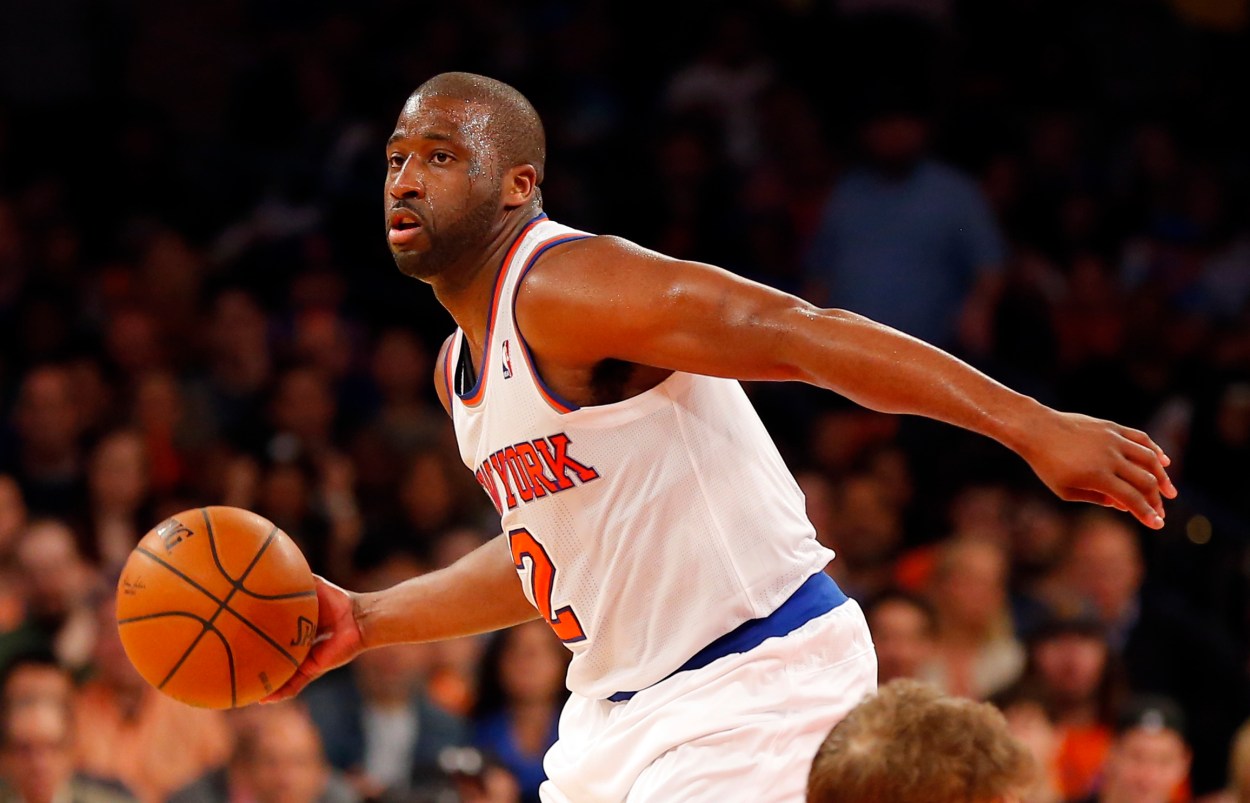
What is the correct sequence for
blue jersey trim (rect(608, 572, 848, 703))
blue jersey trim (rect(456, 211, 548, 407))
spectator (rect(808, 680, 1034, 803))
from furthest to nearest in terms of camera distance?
1. blue jersey trim (rect(456, 211, 548, 407))
2. blue jersey trim (rect(608, 572, 848, 703))
3. spectator (rect(808, 680, 1034, 803))

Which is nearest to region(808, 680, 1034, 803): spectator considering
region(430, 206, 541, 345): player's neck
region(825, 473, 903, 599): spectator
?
region(430, 206, 541, 345): player's neck

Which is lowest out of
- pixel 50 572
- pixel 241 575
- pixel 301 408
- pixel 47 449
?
pixel 50 572

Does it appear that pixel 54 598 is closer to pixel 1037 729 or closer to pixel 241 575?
pixel 241 575

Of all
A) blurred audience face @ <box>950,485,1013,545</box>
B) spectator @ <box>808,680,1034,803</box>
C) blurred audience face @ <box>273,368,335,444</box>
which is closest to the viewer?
spectator @ <box>808,680,1034,803</box>

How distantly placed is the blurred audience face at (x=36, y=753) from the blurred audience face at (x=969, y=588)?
392 cm

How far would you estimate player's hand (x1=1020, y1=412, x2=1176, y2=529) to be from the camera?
313cm

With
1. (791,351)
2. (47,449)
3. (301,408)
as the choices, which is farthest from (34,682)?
(791,351)

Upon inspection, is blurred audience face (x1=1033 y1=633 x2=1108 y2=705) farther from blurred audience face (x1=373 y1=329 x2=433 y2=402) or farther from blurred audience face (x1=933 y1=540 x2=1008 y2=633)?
blurred audience face (x1=373 y1=329 x2=433 y2=402)

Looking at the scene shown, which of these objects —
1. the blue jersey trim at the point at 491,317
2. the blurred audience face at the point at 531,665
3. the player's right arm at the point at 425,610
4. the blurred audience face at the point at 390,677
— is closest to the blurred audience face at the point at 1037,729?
the blurred audience face at the point at 531,665

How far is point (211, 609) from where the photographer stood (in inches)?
163

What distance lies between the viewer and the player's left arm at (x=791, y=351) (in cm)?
A: 317

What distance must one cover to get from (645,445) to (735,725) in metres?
0.64

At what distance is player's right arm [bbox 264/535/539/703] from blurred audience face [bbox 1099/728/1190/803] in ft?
11.0

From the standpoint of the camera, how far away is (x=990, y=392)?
3230 millimetres
